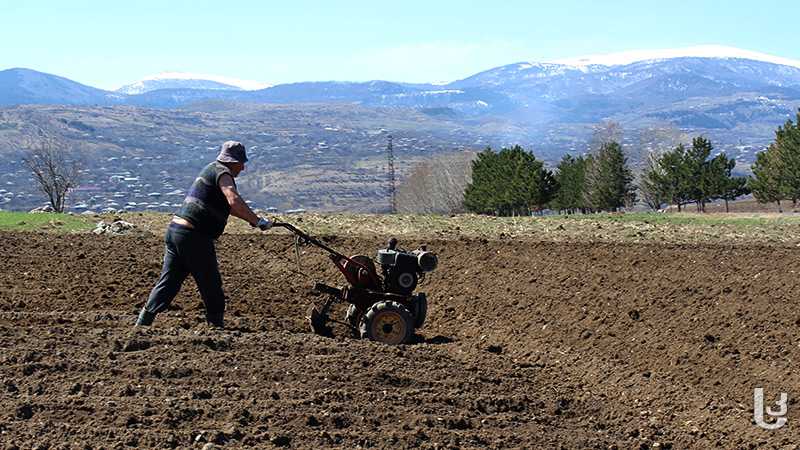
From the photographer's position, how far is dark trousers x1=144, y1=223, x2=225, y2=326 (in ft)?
33.0

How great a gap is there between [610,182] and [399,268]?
242 feet

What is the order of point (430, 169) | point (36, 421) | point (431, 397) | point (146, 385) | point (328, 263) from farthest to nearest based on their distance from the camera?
point (430, 169) → point (328, 263) → point (431, 397) → point (146, 385) → point (36, 421)

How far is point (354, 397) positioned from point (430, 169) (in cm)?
10545

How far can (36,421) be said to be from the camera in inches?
264

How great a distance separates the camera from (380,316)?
432 inches

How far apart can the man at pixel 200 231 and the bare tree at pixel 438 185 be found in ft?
313

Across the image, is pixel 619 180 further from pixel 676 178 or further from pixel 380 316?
pixel 380 316

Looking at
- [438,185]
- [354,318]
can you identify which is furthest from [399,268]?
[438,185]

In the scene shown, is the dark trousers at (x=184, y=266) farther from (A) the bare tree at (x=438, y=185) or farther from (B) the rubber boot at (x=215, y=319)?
(A) the bare tree at (x=438, y=185)

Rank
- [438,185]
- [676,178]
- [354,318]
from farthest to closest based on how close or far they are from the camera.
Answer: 1. [438,185]
2. [676,178]
3. [354,318]

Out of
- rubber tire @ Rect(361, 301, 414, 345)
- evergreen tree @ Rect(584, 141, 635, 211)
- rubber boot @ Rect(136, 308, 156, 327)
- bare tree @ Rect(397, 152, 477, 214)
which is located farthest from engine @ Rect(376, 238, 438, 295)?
bare tree @ Rect(397, 152, 477, 214)

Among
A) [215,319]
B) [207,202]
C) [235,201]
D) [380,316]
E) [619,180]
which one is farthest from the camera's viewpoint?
[619,180]

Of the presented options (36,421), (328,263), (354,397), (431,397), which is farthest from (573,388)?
(328,263)

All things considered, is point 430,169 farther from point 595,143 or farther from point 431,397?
point 431,397
